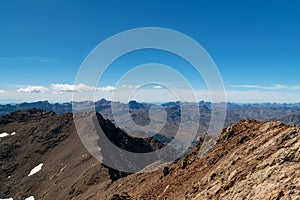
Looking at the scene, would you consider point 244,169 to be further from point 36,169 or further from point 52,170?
point 36,169

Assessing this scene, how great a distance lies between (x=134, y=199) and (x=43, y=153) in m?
165

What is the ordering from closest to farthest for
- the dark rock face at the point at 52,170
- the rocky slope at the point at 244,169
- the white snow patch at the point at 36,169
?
the rocky slope at the point at 244,169
the dark rock face at the point at 52,170
the white snow patch at the point at 36,169

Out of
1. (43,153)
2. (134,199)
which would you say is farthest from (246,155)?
(43,153)

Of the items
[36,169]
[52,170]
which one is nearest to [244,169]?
[52,170]

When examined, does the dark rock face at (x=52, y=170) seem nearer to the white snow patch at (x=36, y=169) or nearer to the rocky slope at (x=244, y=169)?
the white snow patch at (x=36, y=169)

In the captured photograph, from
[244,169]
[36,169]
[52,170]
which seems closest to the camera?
[244,169]

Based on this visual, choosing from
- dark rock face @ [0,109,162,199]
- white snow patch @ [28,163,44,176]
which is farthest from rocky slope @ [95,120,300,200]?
white snow patch @ [28,163,44,176]

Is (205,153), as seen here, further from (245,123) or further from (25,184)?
(25,184)

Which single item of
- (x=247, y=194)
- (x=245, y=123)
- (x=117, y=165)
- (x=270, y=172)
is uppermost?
(x=245, y=123)

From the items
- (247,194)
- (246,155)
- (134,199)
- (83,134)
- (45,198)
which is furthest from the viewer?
(83,134)

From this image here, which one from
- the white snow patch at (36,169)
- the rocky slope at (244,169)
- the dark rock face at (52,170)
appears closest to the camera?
the rocky slope at (244,169)

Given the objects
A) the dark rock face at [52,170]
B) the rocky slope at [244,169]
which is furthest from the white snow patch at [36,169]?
the rocky slope at [244,169]

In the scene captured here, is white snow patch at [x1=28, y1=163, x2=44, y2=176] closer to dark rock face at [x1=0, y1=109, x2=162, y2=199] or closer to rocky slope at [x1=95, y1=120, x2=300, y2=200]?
dark rock face at [x1=0, y1=109, x2=162, y2=199]

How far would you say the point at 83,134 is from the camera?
186 meters
